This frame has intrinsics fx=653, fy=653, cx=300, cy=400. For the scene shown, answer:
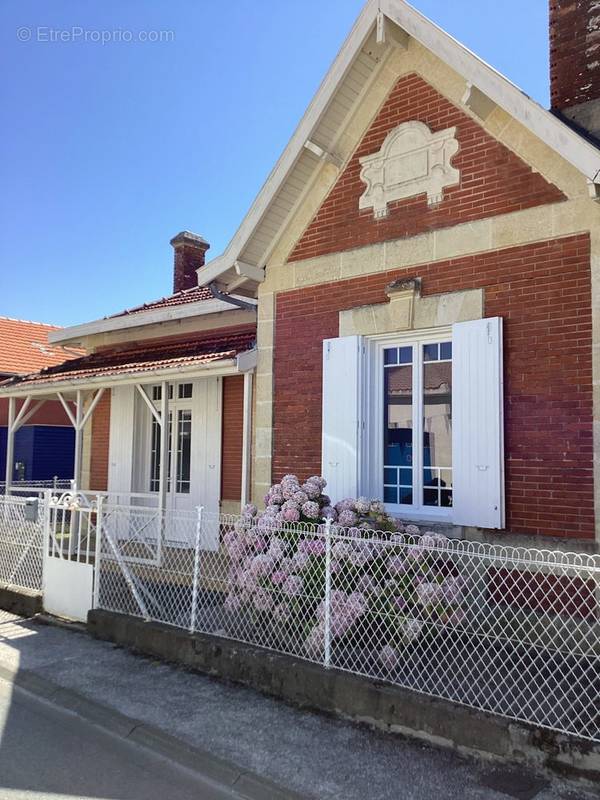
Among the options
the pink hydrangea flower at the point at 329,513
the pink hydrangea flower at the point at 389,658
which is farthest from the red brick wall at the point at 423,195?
the pink hydrangea flower at the point at 389,658

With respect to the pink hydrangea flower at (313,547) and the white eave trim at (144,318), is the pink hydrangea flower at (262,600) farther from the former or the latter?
the white eave trim at (144,318)

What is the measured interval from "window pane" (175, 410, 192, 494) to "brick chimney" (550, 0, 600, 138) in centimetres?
629

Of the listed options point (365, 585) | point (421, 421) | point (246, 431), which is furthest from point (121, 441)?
point (365, 585)

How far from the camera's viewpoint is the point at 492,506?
553 cm

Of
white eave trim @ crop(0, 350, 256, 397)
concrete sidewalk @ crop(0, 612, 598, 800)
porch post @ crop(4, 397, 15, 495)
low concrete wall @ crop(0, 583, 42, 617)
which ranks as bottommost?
concrete sidewalk @ crop(0, 612, 598, 800)

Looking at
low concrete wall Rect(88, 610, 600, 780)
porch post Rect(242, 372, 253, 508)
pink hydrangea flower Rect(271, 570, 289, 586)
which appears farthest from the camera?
porch post Rect(242, 372, 253, 508)

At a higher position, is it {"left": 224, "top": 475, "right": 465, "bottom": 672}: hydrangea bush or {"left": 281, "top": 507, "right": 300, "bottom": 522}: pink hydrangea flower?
{"left": 281, "top": 507, "right": 300, "bottom": 522}: pink hydrangea flower

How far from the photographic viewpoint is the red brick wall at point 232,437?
29.6 feet

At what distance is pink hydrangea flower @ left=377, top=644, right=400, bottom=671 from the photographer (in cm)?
474

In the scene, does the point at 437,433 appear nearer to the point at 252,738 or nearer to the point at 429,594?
the point at 429,594

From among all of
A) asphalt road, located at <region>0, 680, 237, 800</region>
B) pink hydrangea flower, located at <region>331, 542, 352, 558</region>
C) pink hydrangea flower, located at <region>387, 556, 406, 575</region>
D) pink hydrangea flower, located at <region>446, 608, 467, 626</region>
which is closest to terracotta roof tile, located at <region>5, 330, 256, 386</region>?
pink hydrangea flower, located at <region>331, 542, 352, 558</region>

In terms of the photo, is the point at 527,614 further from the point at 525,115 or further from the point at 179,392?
the point at 179,392

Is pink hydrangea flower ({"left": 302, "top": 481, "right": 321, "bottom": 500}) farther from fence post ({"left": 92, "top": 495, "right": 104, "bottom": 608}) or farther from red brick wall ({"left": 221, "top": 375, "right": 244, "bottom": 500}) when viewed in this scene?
red brick wall ({"left": 221, "top": 375, "right": 244, "bottom": 500})

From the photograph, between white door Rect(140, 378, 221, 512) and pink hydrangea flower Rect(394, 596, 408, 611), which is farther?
white door Rect(140, 378, 221, 512)
